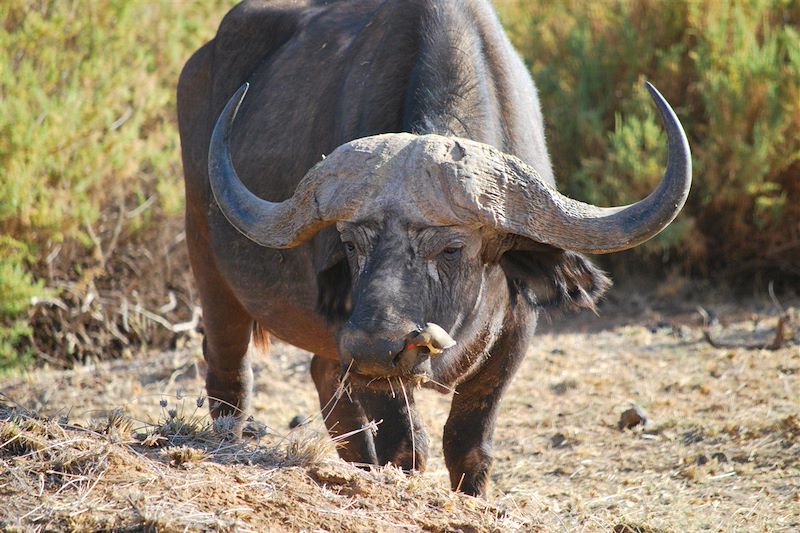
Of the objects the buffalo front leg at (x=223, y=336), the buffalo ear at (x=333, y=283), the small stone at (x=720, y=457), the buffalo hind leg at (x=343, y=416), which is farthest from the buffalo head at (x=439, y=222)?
the buffalo front leg at (x=223, y=336)

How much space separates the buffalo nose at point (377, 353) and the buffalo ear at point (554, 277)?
3.00 ft

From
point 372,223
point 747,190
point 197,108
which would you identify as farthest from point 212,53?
point 747,190

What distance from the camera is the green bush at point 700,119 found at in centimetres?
942

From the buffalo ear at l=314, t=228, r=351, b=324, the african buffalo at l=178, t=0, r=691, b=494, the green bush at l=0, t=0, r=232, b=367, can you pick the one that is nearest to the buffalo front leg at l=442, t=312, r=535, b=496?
the african buffalo at l=178, t=0, r=691, b=494

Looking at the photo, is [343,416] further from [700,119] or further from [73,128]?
[700,119]

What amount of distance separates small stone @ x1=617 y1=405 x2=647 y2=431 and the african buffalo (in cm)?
166

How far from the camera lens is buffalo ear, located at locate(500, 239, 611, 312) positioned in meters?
4.52

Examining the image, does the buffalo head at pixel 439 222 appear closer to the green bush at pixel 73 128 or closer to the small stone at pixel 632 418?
the small stone at pixel 632 418

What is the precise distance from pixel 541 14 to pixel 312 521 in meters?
9.07

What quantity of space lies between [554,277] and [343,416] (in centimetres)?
178

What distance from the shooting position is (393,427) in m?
4.63

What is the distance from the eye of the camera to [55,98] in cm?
855

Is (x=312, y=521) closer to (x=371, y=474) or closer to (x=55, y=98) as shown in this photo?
(x=371, y=474)

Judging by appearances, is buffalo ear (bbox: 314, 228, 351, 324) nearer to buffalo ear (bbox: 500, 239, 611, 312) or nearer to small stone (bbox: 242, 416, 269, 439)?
small stone (bbox: 242, 416, 269, 439)
